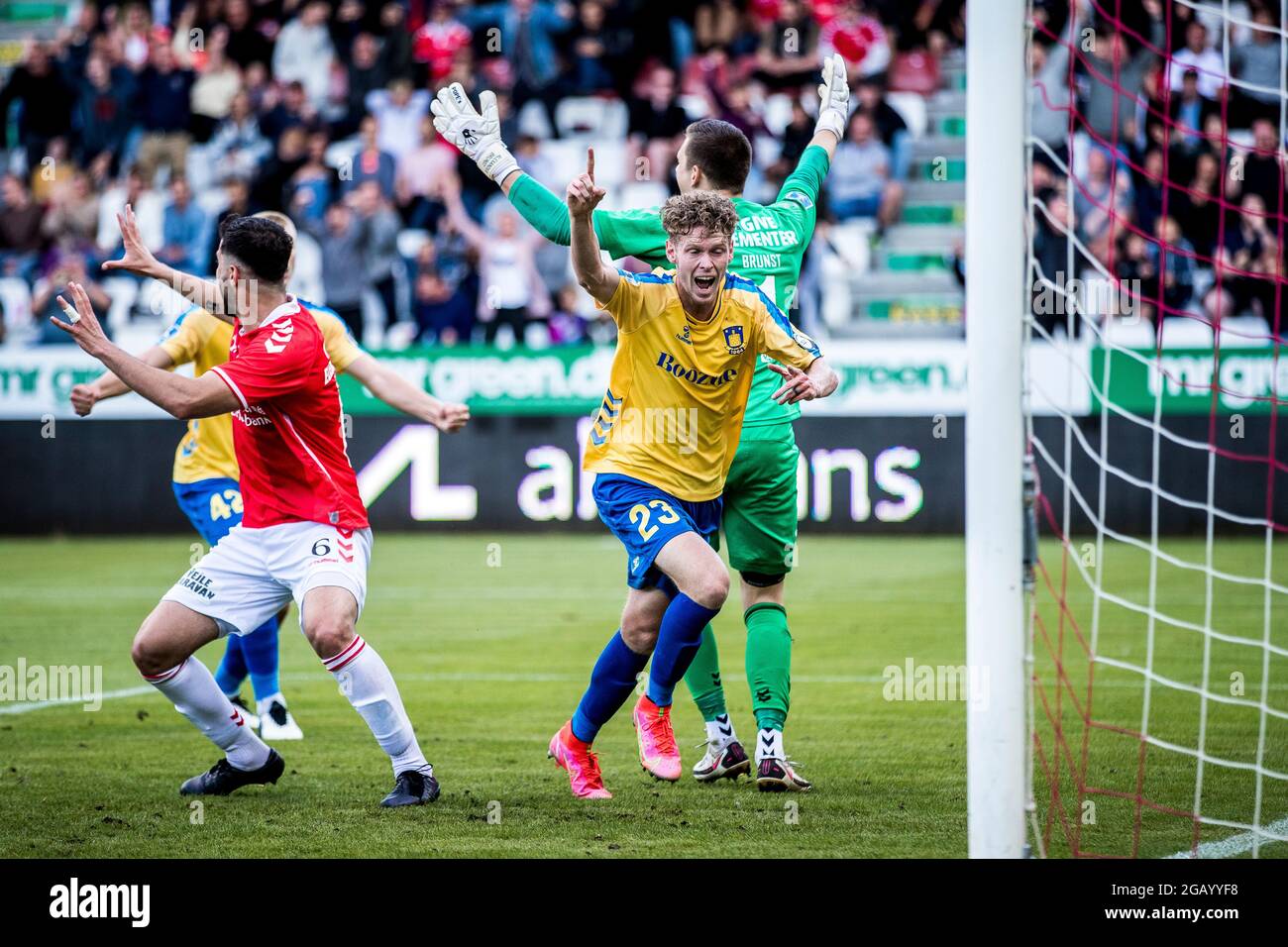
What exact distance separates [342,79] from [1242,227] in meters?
11.1

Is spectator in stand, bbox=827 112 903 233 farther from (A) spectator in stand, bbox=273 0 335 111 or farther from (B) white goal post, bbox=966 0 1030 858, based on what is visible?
(B) white goal post, bbox=966 0 1030 858

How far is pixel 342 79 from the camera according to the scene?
20.8 metres

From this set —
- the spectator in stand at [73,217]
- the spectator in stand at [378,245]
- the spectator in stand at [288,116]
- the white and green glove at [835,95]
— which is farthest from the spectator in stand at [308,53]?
the white and green glove at [835,95]

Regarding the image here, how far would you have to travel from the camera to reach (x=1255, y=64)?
17.7 m

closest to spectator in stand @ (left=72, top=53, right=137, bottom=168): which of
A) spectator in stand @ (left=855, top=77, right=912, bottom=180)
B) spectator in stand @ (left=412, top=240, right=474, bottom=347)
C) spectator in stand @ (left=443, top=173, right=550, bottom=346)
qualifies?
spectator in stand @ (left=443, top=173, right=550, bottom=346)

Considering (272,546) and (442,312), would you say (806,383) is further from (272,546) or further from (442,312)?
(442,312)

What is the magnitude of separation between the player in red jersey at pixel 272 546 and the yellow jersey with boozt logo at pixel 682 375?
39.6 inches

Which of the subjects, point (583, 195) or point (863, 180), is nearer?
point (583, 195)

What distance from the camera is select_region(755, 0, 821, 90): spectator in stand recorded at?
64.3ft

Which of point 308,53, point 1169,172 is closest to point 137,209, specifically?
point 308,53

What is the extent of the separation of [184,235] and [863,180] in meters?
7.78
